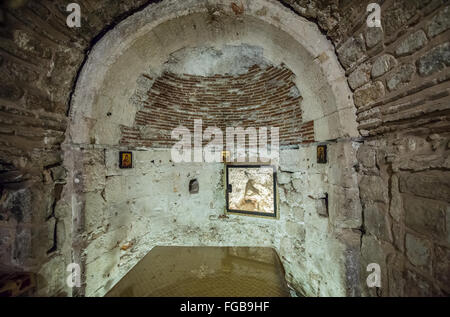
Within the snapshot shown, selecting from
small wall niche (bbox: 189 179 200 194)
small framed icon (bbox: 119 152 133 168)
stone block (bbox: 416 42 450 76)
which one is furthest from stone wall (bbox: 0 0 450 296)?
small wall niche (bbox: 189 179 200 194)

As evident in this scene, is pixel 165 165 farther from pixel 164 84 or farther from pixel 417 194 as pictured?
pixel 417 194

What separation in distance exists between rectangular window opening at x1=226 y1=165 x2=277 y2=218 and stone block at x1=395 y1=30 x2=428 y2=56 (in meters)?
2.24

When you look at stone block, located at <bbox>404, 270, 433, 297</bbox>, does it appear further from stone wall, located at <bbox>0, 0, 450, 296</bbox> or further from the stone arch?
the stone arch

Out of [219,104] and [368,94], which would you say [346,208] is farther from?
[219,104]

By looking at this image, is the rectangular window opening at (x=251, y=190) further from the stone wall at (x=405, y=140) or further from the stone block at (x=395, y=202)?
the stone block at (x=395, y=202)

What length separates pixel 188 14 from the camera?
1.86 meters

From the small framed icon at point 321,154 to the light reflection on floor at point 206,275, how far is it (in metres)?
1.31

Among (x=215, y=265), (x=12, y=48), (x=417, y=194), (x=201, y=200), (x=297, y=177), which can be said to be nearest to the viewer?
(x=417, y=194)

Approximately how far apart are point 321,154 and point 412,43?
4.21 feet

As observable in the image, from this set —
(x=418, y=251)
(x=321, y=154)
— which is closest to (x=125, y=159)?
(x=321, y=154)

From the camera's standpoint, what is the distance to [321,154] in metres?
2.19

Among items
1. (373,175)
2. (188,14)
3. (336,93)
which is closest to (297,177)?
(373,175)

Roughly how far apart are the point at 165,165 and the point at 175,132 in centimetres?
67
